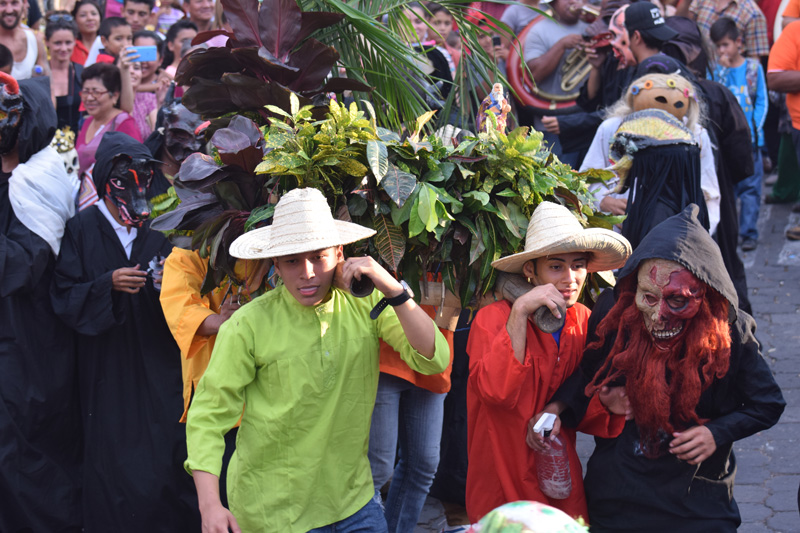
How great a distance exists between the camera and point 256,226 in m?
3.97

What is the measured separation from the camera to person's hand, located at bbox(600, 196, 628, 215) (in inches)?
217

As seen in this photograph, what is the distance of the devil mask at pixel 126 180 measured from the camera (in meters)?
5.06

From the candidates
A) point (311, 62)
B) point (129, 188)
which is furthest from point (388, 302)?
point (129, 188)

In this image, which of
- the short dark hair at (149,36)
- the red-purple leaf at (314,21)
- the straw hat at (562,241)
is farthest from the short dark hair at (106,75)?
the straw hat at (562,241)

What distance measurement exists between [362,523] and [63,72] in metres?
6.44

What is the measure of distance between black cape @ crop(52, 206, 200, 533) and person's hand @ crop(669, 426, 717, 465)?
2.83m

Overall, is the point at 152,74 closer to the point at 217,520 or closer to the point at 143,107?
the point at 143,107

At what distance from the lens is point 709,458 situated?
3.48m

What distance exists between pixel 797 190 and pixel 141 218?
7.75m

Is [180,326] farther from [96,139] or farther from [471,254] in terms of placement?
[96,139]

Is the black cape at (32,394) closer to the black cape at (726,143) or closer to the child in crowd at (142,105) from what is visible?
the child in crowd at (142,105)

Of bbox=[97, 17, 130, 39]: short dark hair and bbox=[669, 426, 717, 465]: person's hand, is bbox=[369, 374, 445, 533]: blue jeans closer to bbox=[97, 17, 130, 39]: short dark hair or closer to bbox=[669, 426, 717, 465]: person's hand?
bbox=[669, 426, 717, 465]: person's hand

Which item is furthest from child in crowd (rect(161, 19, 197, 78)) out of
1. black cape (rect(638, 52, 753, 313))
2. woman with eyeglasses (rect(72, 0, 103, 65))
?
black cape (rect(638, 52, 753, 313))

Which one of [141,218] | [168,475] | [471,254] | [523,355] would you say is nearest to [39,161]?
[141,218]
